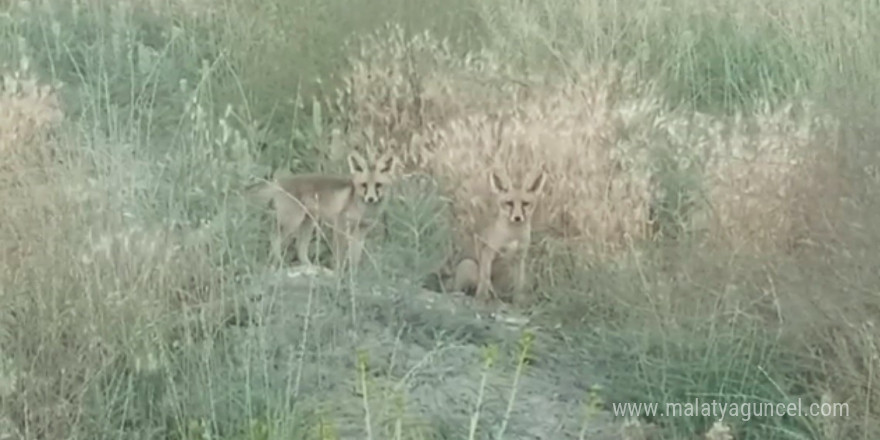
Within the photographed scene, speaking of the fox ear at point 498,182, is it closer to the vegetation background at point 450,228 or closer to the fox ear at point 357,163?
the vegetation background at point 450,228

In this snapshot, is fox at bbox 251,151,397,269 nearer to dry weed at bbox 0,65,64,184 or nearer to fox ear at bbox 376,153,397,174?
fox ear at bbox 376,153,397,174

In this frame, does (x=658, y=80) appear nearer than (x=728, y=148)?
No

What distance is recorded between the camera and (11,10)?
7.34 meters

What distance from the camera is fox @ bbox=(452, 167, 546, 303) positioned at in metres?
5.25

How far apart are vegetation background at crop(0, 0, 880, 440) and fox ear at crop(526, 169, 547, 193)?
0.08 metres

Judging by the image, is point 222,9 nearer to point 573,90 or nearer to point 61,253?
point 573,90

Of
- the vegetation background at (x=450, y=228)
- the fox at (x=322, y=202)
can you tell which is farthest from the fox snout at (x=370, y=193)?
the vegetation background at (x=450, y=228)

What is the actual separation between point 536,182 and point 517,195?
10cm

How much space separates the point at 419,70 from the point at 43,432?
9.85ft

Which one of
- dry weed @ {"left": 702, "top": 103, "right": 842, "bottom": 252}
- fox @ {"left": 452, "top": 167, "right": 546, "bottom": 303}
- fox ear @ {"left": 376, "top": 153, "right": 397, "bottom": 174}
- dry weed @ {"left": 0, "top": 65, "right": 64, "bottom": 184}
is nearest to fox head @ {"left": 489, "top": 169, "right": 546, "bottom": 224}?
fox @ {"left": 452, "top": 167, "right": 546, "bottom": 303}

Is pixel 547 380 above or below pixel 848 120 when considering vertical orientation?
below

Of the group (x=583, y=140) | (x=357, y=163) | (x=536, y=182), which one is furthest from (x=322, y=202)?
(x=583, y=140)

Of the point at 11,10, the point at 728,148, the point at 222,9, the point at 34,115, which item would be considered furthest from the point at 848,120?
the point at 11,10

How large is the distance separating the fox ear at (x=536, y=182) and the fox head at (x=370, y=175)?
506 mm
